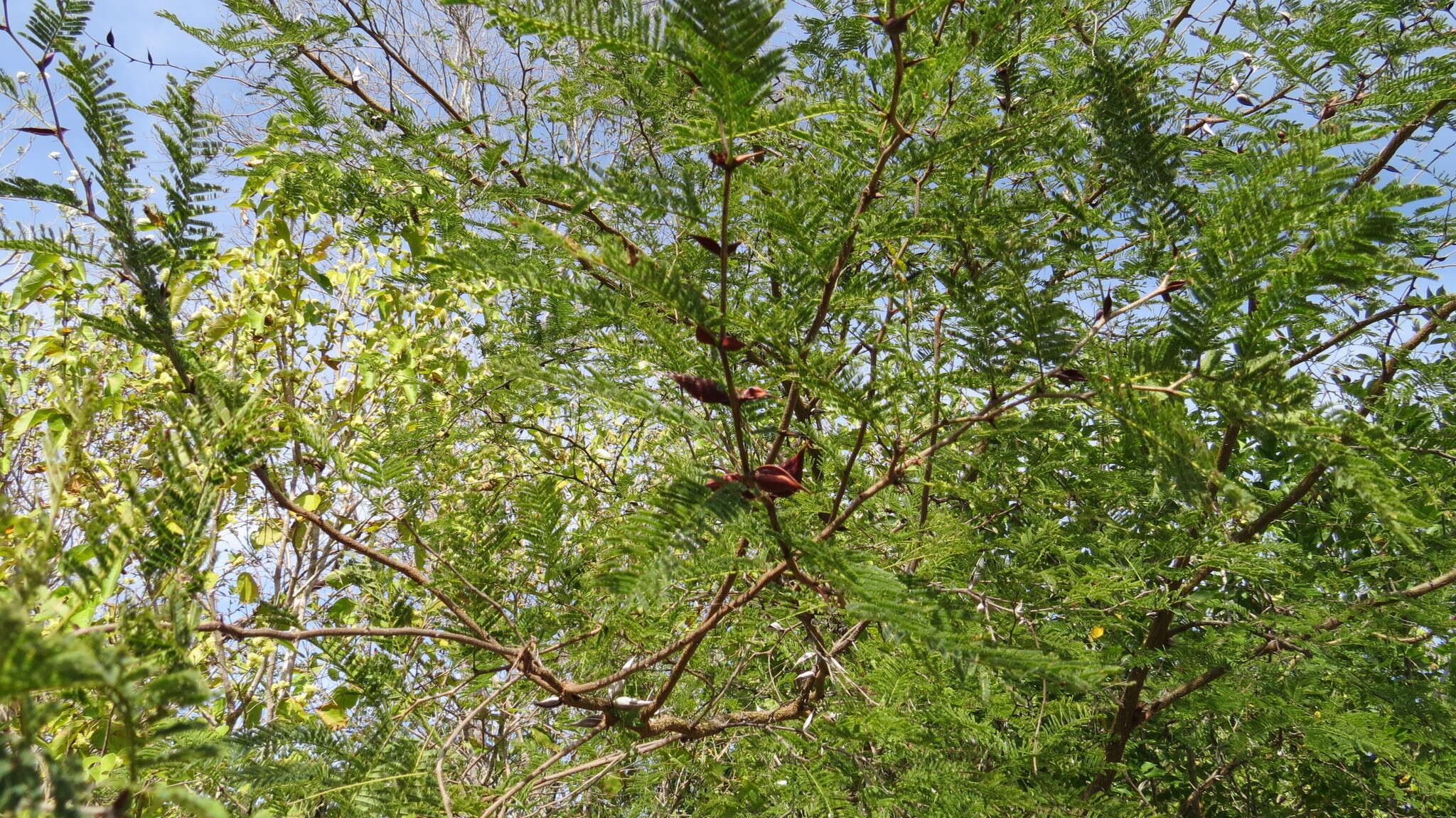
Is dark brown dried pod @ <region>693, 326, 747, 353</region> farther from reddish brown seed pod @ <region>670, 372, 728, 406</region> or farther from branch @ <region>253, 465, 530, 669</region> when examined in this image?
branch @ <region>253, 465, 530, 669</region>

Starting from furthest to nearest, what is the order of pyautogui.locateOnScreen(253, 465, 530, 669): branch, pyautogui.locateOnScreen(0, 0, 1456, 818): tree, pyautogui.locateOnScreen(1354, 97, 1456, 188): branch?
pyautogui.locateOnScreen(1354, 97, 1456, 188): branch, pyautogui.locateOnScreen(253, 465, 530, 669): branch, pyautogui.locateOnScreen(0, 0, 1456, 818): tree

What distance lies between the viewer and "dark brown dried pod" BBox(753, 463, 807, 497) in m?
0.82

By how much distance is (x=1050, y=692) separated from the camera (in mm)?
1644

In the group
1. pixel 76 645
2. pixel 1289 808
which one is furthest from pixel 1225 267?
pixel 1289 808

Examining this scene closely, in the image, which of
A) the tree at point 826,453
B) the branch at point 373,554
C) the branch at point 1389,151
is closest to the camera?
the tree at point 826,453

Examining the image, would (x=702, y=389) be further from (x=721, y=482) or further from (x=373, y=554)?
(x=373, y=554)

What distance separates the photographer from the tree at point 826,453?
2.38ft

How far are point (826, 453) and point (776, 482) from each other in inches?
15.0

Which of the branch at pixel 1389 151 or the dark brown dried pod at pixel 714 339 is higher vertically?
the branch at pixel 1389 151

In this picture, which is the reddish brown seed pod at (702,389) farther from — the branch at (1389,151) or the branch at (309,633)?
the branch at (1389,151)

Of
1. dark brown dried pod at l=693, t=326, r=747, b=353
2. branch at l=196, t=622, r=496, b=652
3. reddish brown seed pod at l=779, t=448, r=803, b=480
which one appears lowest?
branch at l=196, t=622, r=496, b=652

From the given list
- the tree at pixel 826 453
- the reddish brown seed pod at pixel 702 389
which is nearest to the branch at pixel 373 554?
the tree at pixel 826 453

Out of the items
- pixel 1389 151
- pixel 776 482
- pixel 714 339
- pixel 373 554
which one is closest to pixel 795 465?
pixel 776 482

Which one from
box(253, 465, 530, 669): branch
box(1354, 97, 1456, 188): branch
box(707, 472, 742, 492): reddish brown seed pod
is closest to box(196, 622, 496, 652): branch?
box(253, 465, 530, 669): branch
